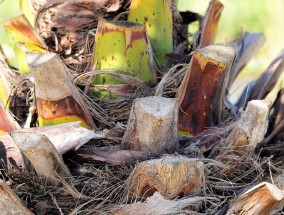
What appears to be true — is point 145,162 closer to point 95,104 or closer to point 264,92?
point 95,104

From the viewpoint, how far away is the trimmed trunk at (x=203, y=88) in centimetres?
121

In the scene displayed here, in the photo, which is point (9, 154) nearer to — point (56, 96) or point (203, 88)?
point (56, 96)

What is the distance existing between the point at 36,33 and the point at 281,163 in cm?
65

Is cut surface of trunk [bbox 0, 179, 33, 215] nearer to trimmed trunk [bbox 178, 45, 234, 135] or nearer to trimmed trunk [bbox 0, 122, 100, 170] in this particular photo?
trimmed trunk [bbox 0, 122, 100, 170]

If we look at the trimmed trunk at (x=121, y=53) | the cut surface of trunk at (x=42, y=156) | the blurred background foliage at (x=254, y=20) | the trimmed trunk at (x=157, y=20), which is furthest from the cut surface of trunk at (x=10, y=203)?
the blurred background foliage at (x=254, y=20)

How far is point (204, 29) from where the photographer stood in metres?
1.49

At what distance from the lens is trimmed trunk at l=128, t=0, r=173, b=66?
1.35 meters

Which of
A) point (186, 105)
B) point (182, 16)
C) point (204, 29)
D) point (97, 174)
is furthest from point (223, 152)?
point (182, 16)

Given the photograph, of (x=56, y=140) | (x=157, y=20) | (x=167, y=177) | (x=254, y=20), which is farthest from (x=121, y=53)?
(x=254, y=20)

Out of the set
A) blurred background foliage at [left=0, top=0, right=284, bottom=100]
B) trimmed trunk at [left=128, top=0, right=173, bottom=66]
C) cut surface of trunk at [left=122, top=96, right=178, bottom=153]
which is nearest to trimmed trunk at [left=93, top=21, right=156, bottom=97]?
trimmed trunk at [left=128, top=0, right=173, bottom=66]

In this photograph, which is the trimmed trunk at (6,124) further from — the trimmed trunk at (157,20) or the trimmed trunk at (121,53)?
the trimmed trunk at (157,20)

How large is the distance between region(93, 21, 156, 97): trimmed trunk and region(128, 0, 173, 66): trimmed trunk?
0.07 metres

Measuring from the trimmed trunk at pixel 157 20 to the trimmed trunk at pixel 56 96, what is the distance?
0.82 feet

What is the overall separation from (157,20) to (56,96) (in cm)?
33
